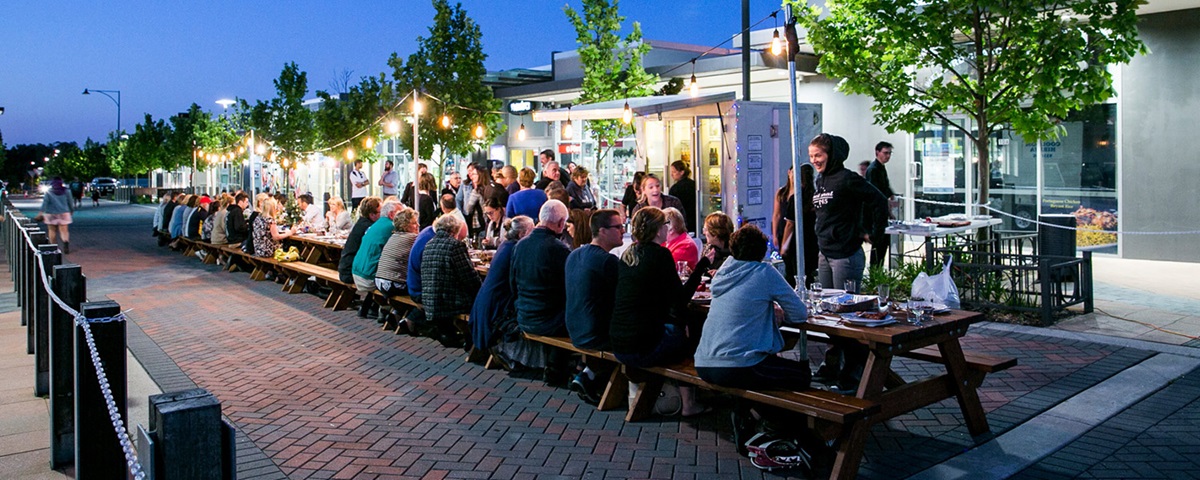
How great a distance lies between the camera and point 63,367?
563 centimetres

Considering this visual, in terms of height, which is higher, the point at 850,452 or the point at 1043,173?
the point at 1043,173

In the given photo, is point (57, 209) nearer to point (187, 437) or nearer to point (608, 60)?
point (608, 60)

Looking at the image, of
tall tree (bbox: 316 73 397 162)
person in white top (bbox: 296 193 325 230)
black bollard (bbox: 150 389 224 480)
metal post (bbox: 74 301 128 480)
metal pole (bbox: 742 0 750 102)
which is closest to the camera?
black bollard (bbox: 150 389 224 480)

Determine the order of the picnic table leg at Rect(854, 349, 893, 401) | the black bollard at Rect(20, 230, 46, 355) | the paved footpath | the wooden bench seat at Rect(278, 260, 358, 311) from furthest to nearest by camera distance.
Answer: the wooden bench seat at Rect(278, 260, 358, 311) < the black bollard at Rect(20, 230, 46, 355) < the paved footpath < the picnic table leg at Rect(854, 349, 893, 401)

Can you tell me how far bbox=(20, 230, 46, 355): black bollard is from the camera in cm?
857

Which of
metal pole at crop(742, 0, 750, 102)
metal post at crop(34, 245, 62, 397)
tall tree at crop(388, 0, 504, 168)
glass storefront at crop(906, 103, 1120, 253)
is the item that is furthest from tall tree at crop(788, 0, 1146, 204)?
tall tree at crop(388, 0, 504, 168)

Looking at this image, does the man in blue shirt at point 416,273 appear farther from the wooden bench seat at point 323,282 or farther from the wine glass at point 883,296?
the wine glass at point 883,296

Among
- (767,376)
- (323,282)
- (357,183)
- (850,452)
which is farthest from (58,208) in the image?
(850,452)

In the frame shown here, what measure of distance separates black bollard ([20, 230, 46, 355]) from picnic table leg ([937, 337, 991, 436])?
21.5 feet

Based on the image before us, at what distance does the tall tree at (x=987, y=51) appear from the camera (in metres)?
10.3

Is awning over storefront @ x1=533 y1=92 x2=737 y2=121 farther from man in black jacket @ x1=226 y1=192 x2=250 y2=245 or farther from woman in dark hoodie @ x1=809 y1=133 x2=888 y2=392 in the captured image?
man in black jacket @ x1=226 y1=192 x2=250 y2=245

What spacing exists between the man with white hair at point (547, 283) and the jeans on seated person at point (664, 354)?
1161mm

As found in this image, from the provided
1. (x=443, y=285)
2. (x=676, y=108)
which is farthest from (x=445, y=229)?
(x=676, y=108)

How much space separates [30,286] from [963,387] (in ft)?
28.9
